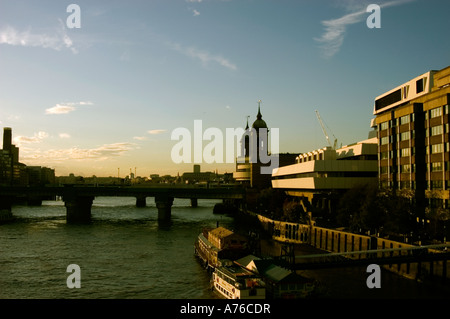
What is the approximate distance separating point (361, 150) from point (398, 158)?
17.0 metres

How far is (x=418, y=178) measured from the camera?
70750 mm

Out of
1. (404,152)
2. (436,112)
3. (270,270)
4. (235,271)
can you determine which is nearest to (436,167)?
(436,112)

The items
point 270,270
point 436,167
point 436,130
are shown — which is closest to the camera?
point 270,270

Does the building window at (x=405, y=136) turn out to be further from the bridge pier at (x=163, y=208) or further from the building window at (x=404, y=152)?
the bridge pier at (x=163, y=208)

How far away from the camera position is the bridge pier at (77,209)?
418 ft

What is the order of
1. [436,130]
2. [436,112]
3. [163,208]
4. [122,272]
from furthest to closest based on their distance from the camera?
[163,208] → [436,112] → [436,130] → [122,272]

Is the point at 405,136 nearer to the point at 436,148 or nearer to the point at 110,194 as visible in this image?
the point at 436,148

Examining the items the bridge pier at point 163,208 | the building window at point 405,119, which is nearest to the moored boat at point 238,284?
the building window at point 405,119

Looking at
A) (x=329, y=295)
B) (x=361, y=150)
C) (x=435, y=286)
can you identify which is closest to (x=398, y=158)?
(x=361, y=150)

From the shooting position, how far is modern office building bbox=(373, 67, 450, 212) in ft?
214

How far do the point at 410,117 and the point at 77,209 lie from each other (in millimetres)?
94052

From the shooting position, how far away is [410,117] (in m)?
72.2

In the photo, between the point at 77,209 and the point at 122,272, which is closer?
the point at 122,272

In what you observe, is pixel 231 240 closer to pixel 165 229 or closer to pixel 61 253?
pixel 61 253
